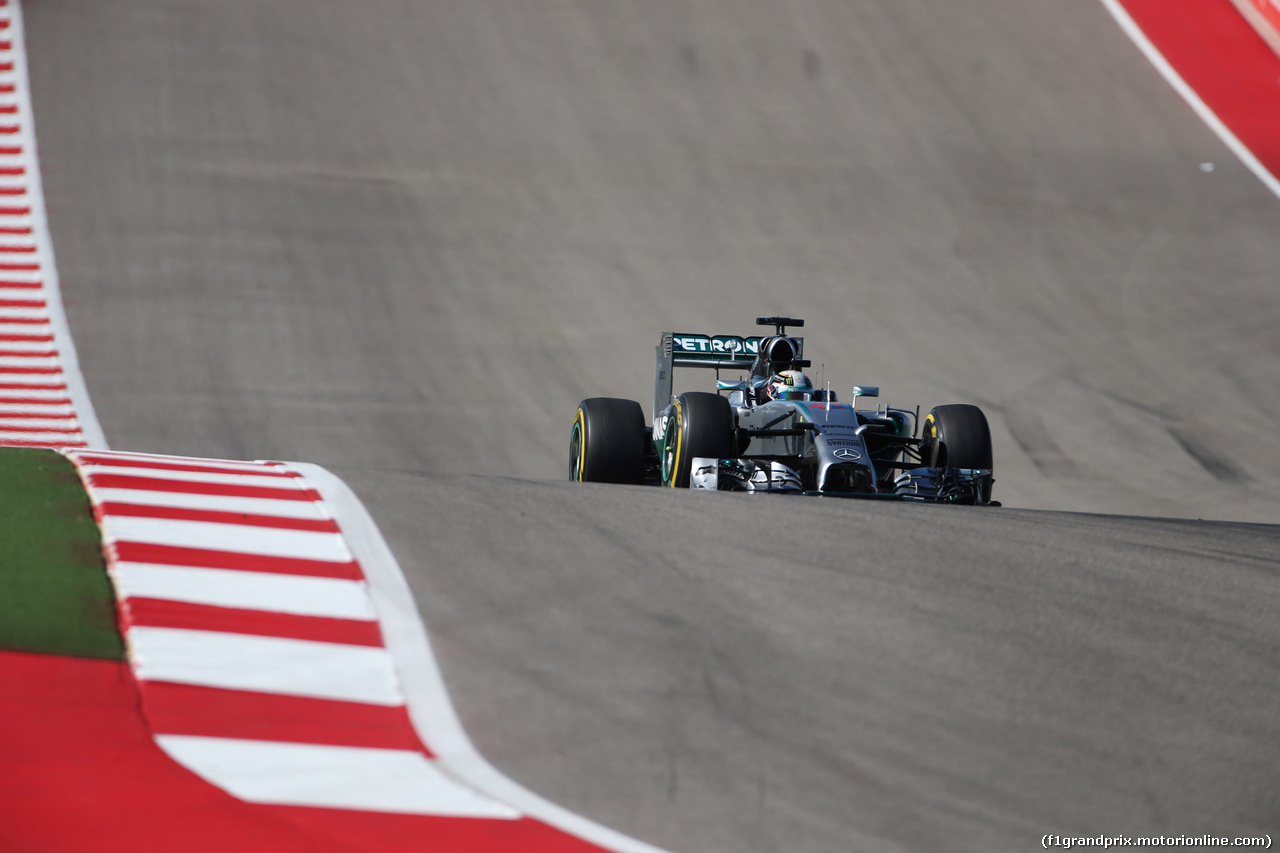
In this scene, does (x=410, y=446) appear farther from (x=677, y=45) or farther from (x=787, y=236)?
(x=677, y=45)

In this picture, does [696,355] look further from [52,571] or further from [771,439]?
[52,571]

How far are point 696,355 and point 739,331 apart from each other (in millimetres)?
6126

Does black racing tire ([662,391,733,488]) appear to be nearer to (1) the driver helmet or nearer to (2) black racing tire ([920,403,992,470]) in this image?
(1) the driver helmet

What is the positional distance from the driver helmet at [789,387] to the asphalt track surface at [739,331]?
208 cm

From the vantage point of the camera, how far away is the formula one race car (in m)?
8.64

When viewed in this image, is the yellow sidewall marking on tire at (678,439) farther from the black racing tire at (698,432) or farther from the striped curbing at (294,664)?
the striped curbing at (294,664)

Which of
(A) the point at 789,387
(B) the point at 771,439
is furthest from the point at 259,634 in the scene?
(A) the point at 789,387

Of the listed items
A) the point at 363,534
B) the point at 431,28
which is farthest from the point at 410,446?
the point at 431,28

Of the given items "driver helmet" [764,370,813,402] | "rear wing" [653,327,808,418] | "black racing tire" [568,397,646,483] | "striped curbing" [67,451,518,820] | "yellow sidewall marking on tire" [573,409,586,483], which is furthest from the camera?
"rear wing" [653,327,808,418]

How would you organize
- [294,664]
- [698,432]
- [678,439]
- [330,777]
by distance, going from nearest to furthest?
[330,777] < [294,664] < [698,432] < [678,439]

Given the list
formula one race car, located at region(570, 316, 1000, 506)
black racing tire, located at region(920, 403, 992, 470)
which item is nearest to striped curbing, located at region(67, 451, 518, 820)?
formula one race car, located at region(570, 316, 1000, 506)

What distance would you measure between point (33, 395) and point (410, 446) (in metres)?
3.86

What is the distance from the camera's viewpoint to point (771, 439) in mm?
9234

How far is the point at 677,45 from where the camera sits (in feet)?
73.1
